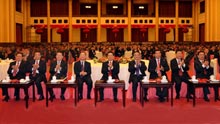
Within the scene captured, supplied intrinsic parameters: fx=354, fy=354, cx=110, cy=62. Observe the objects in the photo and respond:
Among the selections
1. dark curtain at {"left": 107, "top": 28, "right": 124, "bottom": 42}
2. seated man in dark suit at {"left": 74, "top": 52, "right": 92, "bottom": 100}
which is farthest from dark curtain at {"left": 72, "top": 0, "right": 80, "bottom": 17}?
seated man in dark suit at {"left": 74, "top": 52, "right": 92, "bottom": 100}

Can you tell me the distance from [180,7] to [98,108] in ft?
97.5

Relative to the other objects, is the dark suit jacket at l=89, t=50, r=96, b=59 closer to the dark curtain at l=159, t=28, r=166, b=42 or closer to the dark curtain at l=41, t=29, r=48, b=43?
the dark curtain at l=41, t=29, r=48, b=43

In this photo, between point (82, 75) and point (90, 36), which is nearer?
point (82, 75)

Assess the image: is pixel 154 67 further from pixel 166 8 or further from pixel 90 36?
pixel 166 8

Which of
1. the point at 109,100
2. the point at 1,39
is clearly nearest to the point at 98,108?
the point at 109,100

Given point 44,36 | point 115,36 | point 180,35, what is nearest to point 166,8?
point 180,35

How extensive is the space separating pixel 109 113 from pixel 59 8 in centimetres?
2919

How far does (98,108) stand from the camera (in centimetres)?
948

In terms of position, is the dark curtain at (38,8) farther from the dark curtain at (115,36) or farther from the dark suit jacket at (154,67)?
the dark suit jacket at (154,67)

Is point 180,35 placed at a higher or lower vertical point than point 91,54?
higher

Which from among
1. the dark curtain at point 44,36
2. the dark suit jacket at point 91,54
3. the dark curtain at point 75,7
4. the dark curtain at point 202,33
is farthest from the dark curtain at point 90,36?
the dark suit jacket at point 91,54

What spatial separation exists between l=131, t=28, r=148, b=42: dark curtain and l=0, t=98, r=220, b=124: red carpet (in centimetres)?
2728

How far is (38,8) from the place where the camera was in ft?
120

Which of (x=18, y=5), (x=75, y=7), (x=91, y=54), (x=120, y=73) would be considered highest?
(x=75, y=7)
